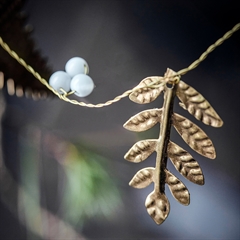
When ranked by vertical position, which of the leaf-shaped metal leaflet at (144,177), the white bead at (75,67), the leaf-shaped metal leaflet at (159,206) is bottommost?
the leaf-shaped metal leaflet at (159,206)

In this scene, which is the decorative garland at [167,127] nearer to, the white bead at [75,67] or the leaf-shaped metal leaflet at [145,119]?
the leaf-shaped metal leaflet at [145,119]

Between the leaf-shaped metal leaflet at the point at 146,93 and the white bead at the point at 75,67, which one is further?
the white bead at the point at 75,67

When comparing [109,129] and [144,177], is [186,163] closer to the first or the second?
[144,177]

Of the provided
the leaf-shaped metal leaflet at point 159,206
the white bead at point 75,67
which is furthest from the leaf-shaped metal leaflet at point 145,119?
the white bead at point 75,67

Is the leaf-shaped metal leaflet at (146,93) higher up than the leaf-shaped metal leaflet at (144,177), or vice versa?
the leaf-shaped metal leaflet at (146,93)

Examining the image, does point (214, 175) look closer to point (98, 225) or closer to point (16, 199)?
point (98, 225)

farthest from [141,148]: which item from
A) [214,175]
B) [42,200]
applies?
[42,200]

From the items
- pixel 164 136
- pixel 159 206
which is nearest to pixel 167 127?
pixel 164 136
